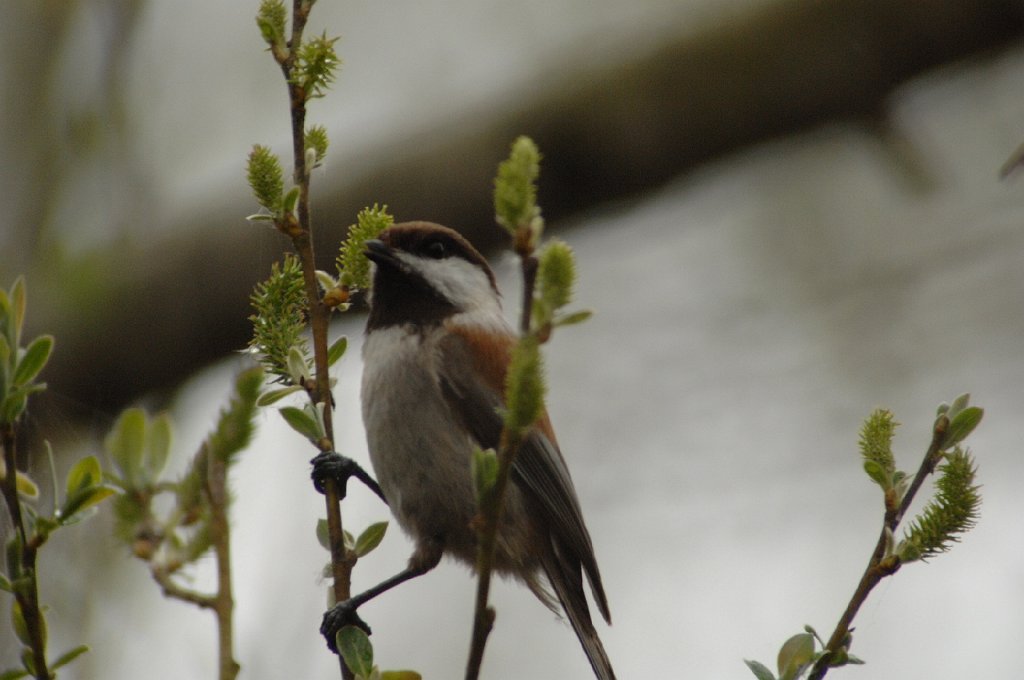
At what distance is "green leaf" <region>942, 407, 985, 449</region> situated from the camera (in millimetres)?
1169

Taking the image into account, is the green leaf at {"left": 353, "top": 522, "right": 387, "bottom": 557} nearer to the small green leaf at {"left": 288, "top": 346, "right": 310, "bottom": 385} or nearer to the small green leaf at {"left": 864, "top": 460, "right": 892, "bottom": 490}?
the small green leaf at {"left": 288, "top": 346, "right": 310, "bottom": 385}

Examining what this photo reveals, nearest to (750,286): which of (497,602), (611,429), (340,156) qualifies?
(611,429)

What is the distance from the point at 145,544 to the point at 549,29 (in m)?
4.90

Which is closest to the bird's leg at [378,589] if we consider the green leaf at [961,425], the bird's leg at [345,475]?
the bird's leg at [345,475]

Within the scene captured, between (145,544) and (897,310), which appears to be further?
(897,310)

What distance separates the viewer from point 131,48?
477 cm

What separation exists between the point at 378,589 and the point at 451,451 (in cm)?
38

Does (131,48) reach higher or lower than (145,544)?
higher

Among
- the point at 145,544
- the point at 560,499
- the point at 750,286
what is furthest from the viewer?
the point at 750,286

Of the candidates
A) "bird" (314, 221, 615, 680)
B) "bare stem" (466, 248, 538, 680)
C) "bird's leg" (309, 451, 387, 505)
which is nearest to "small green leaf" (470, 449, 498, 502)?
"bare stem" (466, 248, 538, 680)

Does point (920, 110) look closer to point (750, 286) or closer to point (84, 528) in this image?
point (750, 286)

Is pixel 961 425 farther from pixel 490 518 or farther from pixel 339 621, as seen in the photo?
pixel 339 621

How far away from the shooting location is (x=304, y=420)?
127 cm

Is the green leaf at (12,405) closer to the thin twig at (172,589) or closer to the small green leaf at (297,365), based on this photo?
the thin twig at (172,589)
